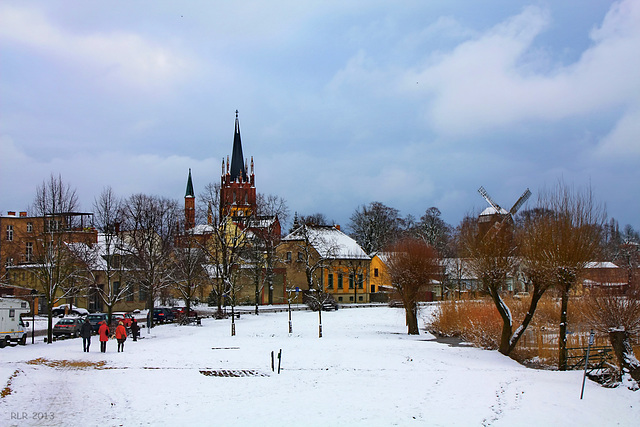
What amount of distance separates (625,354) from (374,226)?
77.7 metres

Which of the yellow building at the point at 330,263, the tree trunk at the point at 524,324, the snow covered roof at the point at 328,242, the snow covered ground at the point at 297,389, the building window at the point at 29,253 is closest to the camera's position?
the snow covered ground at the point at 297,389

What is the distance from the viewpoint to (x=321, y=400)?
17.8m

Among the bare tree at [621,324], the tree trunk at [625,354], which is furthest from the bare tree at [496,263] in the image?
the tree trunk at [625,354]

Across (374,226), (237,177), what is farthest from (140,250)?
(237,177)

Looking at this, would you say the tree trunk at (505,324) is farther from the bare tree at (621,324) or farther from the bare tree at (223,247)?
the bare tree at (223,247)

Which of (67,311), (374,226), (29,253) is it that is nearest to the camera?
(67,311)

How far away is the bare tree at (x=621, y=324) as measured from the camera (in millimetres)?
23438

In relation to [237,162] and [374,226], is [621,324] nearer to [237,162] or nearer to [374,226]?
[374,226]

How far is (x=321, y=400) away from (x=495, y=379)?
7.77 m

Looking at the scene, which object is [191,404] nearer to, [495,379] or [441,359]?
[495,379]

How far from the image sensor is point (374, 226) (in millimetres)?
101312

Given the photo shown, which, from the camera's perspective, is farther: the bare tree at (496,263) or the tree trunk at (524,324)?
the bare tree at (496,263)

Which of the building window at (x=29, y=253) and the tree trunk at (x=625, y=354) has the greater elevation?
the building window at (x=29, y=253)

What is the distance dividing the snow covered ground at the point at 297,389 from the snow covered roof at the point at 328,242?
43792 millimetres
